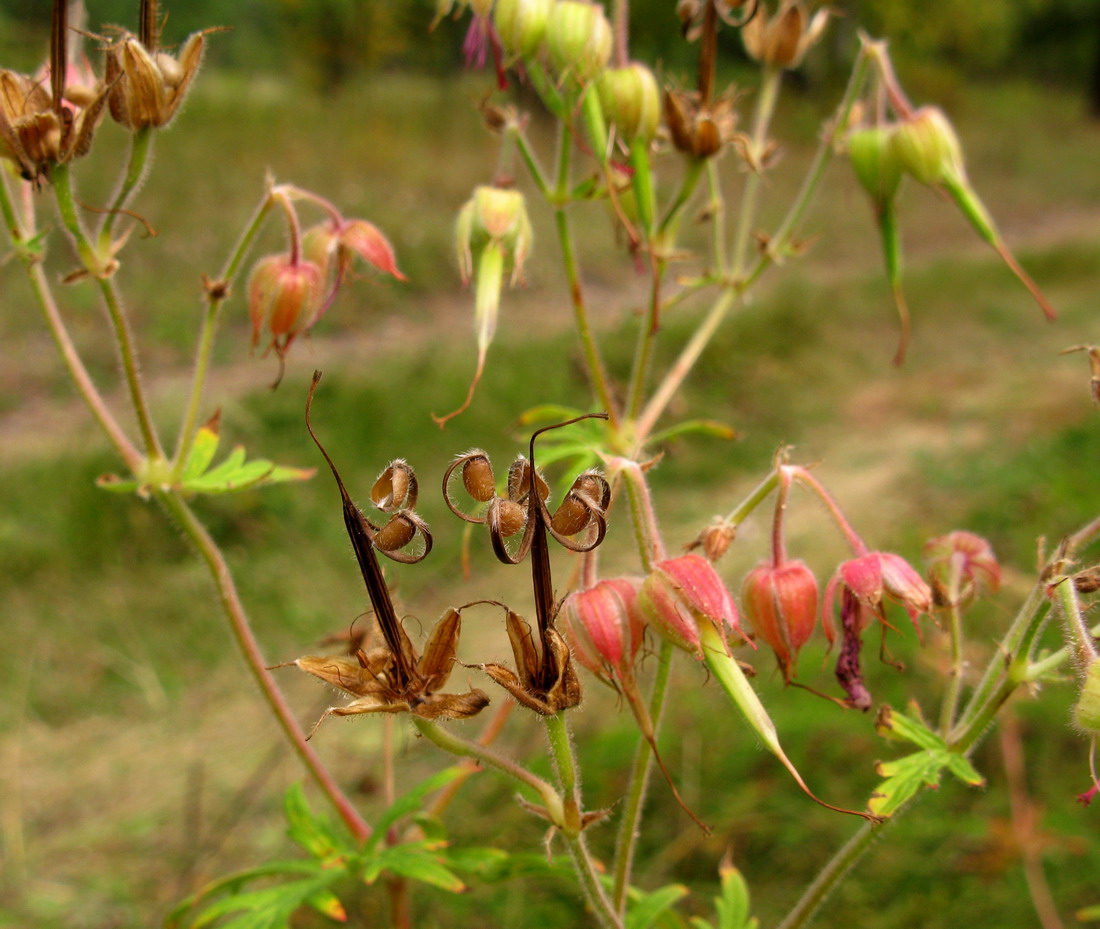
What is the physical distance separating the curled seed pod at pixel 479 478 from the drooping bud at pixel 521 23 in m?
0.87

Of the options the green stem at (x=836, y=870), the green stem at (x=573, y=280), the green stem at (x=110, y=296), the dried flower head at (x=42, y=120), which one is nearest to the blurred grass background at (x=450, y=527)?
the green stem at (x=836, y=870)

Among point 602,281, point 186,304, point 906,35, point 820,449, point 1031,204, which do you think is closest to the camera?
point 820,449

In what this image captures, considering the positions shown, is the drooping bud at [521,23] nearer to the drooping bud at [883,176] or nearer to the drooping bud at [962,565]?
the drooping bud at [883,176]

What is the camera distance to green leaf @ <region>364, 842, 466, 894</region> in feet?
4.32

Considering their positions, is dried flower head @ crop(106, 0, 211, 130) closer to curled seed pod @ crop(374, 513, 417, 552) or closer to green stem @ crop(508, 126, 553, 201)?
green stem @ crop(508, 126, 553, 201)

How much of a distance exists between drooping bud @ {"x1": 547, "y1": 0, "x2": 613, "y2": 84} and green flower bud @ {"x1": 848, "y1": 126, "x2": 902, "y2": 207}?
1.41ft

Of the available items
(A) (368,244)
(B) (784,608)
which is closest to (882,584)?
(B) (784,608)

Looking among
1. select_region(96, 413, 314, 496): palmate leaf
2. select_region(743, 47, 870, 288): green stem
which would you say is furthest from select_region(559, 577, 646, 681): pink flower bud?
select_region(743, 47, 870, 288): green stem

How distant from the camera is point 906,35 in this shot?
1995 centimetres

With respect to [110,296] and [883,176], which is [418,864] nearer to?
[110,296]

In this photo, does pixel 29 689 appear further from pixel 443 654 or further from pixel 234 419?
pixel 443 654

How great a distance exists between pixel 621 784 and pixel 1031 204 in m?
15.2

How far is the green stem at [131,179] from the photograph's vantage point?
1245 mm

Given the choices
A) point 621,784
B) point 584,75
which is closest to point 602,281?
point 621,784
